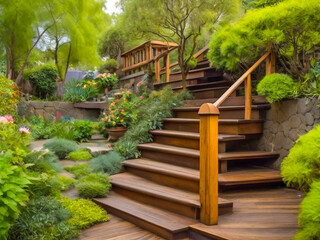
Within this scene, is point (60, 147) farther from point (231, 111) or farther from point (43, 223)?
point (231, 111)

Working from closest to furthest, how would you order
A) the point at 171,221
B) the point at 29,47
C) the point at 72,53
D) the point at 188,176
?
1. the point at 171,221
2. the point at 188,176
3. the point at 29,47
4. the point at 72,53

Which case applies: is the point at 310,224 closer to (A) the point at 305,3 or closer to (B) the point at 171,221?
(B) the point at 171,221

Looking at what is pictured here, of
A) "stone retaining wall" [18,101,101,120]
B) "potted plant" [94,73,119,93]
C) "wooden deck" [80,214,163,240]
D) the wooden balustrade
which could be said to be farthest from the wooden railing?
"potted plant" [94,73,119,93]

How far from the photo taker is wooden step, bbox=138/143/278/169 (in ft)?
11.1

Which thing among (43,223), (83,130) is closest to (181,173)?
(43,223)

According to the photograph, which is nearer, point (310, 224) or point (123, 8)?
point (310, 224)

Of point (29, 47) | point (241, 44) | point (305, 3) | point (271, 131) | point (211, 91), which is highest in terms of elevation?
point (29, 47)

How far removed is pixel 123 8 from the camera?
5.40m

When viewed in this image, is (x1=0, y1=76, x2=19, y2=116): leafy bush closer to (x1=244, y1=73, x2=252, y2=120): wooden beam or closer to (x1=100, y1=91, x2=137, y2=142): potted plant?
(x1=100, y1=91, x2=137, y2=142): potted plant

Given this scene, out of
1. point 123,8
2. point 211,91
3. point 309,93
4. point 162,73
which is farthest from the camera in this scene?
point 162,73

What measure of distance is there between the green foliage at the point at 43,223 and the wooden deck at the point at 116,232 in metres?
0.14

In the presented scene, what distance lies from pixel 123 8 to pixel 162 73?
6.46 feet

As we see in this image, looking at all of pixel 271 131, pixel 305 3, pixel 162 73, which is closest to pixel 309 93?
pixel 271 131

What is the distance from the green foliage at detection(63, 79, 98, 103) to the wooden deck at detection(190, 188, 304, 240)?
524 centimetres
